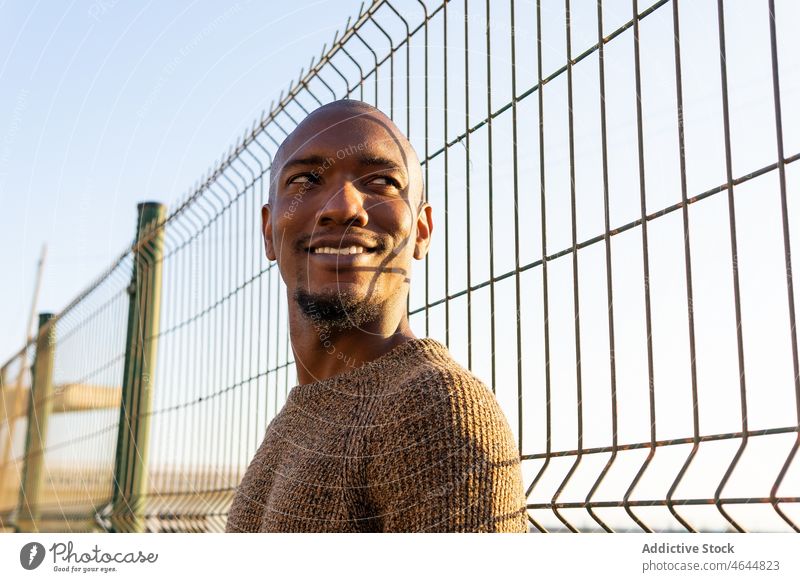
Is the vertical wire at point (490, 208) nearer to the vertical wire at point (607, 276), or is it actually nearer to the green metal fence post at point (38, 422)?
the vertical wire at point (607, 276)

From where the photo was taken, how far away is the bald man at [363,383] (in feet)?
5.21

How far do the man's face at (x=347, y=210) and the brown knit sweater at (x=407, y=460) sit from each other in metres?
0.18

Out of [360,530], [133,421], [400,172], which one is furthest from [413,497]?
[133,421]

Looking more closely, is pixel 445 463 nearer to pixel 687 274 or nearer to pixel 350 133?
pixel 687 274

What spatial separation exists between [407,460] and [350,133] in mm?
759

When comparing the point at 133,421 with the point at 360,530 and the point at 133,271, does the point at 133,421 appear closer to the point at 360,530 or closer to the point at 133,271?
the point at 133,271

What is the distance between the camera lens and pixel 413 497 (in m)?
1.59

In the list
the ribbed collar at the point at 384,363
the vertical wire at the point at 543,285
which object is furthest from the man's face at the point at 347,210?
the vertical wire at the point at 543,285

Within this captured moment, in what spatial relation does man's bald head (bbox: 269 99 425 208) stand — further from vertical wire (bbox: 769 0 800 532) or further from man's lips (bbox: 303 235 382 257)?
vertical wire (bbox: 769 0 800 532)

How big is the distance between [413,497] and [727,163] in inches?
31.7
